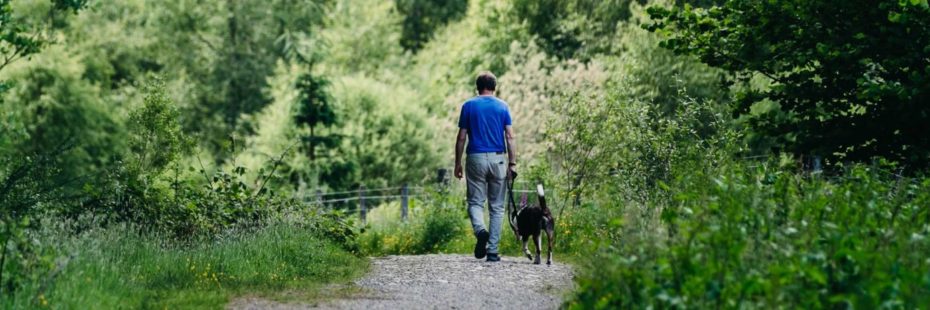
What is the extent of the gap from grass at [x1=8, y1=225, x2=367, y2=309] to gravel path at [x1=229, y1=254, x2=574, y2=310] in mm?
382

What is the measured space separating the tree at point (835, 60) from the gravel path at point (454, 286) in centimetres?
348

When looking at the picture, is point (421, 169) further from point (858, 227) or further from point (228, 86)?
point (858, 227)

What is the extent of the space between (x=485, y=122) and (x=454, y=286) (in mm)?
2376

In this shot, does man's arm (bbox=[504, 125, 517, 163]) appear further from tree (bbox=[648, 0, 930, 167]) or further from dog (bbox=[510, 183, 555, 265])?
tree (bbox=[648, 0, 930, 167])

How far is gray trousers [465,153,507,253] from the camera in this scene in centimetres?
1293

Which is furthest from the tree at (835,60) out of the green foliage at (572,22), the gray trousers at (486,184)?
the green foliage at (572,22)

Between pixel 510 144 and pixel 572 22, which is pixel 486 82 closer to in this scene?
pixel 510 144

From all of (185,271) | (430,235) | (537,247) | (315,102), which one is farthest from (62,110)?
(185,271)

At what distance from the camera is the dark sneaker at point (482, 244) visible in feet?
43.1

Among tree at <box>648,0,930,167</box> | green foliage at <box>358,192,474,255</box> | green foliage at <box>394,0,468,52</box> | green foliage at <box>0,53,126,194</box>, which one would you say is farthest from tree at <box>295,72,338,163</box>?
green foliage at <box>394,0,468,52</box>

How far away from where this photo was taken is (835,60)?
13.6 m

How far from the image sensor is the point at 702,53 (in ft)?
49.9

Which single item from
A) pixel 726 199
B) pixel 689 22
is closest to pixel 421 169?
pixel 689 22

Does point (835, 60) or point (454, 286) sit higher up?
point (835, 60)
